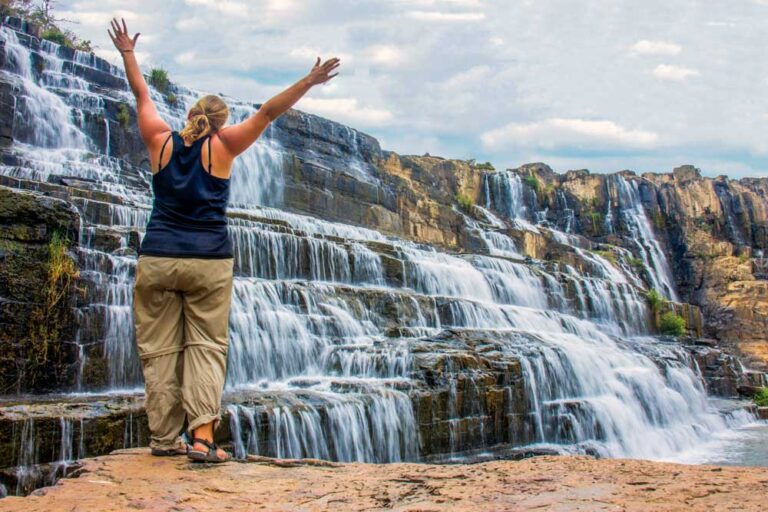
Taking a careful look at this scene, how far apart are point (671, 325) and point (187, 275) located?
77.1 feet

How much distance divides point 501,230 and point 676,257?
1416 cm

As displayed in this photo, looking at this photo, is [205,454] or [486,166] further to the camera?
[486,166]

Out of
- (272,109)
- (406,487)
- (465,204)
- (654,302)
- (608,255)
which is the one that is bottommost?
(406,487)

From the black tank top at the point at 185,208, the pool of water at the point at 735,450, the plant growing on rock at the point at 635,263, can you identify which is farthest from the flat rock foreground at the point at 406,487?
the plant growing on rock at the point at 635,263

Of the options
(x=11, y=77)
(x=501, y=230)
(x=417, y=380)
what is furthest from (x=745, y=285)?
(x=11, y=77)

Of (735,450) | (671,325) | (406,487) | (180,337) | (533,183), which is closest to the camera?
(406,487)

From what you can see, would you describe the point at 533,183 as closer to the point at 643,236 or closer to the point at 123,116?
the point at 643,236

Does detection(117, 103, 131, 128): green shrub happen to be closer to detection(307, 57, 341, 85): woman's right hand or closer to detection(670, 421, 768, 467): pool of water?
detection(670, 421, 768, 467): pool of water

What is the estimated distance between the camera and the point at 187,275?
3.58 metres

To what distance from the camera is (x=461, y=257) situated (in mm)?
19906

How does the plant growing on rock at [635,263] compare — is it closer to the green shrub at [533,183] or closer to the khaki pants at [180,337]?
the green shrub at [533,183]

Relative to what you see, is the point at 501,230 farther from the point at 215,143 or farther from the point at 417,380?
the point at 215,143

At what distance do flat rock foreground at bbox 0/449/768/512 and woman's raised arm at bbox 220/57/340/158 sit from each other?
5.62 feet

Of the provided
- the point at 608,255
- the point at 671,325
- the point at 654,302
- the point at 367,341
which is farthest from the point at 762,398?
the point at 367,341
